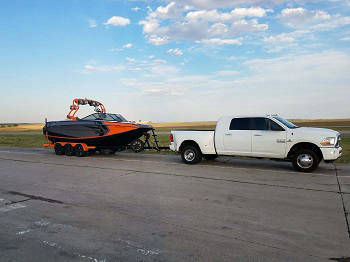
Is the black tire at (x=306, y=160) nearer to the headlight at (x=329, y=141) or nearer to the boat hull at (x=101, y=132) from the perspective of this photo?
the headlight at (x=329, y=141)

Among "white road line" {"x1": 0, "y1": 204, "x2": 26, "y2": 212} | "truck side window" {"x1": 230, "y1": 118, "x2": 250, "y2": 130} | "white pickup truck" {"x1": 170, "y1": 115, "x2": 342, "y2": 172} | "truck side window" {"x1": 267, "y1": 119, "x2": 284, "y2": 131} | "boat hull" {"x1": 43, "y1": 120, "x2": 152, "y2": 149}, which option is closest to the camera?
"white road line" {"x1": 0, "y1": 204, "x2": 26, "y2": 212}

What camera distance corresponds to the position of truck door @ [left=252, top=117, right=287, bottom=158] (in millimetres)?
→ 10026

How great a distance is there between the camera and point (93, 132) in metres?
14.3

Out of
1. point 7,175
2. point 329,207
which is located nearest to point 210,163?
point 329,207

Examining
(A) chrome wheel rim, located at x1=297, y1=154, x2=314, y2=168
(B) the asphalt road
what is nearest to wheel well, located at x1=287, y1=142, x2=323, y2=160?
(A) chrome wheel rim, located at x1=297, y1=154, x2=314, y2=168

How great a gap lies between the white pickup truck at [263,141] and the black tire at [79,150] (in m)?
Result: 5.18

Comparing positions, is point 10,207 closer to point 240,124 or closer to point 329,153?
point 240,124

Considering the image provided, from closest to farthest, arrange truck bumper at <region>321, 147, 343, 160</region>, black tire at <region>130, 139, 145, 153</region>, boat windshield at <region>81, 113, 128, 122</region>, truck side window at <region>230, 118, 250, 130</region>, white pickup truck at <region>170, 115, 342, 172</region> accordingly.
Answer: truck bumper at <region>321, 147, 343, 160</region>, white pickup truck at <region>170, 115, 342, 172</region>, truck side window at <region>230, 118, 250, 130</region>, boat windshield at <region>81, 113, 128, 122</region>, black tire at <region>130, 139, 145, 153</region>

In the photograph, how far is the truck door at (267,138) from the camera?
10.0 meters

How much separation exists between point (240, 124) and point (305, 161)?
2512 millimetres

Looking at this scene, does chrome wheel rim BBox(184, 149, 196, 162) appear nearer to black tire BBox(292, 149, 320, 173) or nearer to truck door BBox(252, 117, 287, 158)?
truck door BBox(252, 117, 287, 158)

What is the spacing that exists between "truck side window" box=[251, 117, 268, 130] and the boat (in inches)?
223

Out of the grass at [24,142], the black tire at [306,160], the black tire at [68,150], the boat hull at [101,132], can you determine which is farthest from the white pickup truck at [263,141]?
the grass at [24,142]

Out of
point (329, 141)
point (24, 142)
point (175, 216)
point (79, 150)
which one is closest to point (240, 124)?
point (329, 141)
